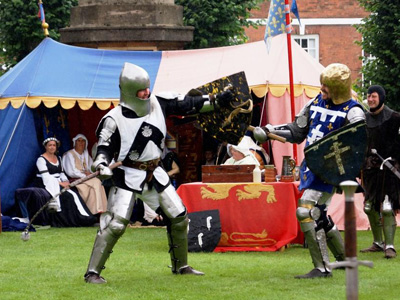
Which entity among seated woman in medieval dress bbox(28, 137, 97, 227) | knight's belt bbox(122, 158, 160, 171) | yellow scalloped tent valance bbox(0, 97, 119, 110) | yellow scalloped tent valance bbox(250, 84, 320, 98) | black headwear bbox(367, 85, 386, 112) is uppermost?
black headwear bbox(367, 85, 386, 112)

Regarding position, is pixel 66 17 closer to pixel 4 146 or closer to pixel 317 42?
pixel 4 146

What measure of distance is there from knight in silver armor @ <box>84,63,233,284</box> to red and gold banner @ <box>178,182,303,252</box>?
2.34m

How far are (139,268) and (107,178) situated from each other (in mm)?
1463

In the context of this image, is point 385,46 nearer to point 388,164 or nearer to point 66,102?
point 66,102

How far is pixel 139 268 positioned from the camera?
9.52 metres

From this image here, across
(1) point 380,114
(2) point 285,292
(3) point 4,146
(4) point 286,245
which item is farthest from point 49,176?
(2) point 285,292

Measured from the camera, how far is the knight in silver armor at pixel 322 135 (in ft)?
28.1

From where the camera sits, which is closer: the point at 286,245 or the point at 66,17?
the point at 286,245

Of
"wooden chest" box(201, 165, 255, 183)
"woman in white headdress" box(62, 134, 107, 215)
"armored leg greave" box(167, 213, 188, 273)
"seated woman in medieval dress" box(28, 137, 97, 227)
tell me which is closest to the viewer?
"armored leg greave" box(167, 213, 188, 273)

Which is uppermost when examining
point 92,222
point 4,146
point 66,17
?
point 66,17

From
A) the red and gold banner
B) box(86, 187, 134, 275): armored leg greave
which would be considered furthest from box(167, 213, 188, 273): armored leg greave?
the red and gold banner

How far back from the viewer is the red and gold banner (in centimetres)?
1088

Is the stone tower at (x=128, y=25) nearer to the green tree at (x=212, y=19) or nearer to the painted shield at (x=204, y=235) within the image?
the green tree at (x=212, y=19)

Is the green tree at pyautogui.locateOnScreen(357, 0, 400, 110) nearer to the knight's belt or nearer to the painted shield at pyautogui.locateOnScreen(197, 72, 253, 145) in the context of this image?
the painted shield at pyautogui.locateOnScreen(197, 72, 253, 145)
